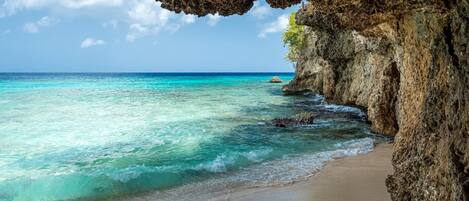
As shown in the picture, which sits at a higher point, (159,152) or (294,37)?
(294,37)

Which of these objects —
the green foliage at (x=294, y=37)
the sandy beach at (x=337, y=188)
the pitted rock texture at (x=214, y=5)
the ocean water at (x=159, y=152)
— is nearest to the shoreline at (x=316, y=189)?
the sandy beach at (x=337, y=188)

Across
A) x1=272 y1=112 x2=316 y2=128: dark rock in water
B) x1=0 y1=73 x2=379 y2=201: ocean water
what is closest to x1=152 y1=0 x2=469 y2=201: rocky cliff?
x1=0 y1=73 x2=379 y2=201: ocean water

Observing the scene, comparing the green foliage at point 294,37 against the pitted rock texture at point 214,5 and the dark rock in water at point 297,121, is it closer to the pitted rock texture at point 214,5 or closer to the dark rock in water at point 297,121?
the dark rock in water at point 297,121

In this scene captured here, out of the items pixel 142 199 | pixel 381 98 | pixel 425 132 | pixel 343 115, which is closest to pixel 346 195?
pixel 425 132

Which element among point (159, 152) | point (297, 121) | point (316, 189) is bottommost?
point (159, 152)

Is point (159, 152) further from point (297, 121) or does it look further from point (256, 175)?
point (297, 121)

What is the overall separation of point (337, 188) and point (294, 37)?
123 ft

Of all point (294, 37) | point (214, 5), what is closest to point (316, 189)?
point (214, 5)

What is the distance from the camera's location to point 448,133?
4754 mm

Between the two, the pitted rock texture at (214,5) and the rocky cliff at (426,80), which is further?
the pitted rock texture at (214,5)

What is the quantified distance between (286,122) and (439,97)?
13004 mm

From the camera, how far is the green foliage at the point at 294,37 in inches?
1679

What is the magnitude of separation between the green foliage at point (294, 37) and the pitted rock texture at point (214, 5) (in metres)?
36.9

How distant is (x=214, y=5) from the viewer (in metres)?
5.04
